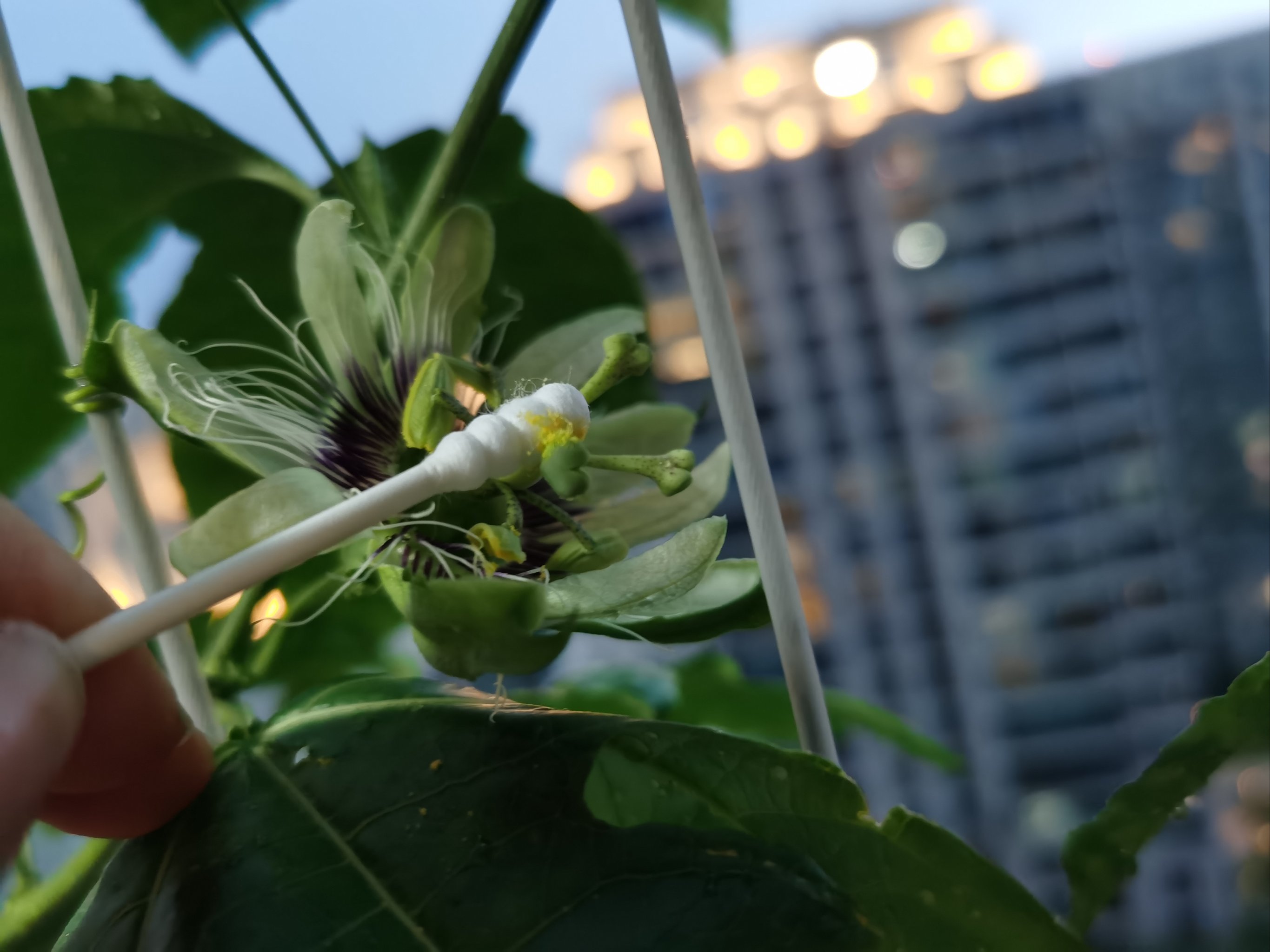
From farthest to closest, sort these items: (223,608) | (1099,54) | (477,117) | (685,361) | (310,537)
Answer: (1099,54) < (685,361) < (223,608) < (477,117) < (310,537)

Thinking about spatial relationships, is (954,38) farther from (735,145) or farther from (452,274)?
(452,274)

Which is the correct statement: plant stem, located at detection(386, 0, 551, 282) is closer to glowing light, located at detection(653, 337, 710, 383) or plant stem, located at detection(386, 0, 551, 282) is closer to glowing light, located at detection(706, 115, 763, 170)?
glowing light, located at detection(653, 337, 710, 383)

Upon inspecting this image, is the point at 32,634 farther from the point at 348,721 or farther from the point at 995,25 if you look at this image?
the point at 995,25

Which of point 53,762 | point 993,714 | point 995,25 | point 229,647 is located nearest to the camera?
point 53,762

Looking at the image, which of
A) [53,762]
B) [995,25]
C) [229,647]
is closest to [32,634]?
[53,762]

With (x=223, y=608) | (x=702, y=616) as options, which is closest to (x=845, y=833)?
(x=702, y=616)

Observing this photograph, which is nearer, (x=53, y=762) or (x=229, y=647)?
(x=53, y=762)

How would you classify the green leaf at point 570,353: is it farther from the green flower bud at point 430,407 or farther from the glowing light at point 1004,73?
the glowing light at point 1004,73
